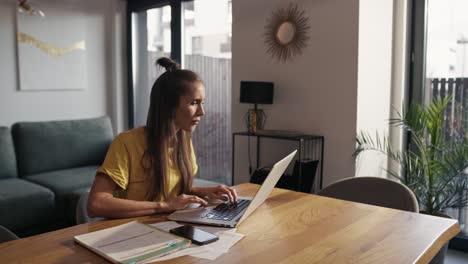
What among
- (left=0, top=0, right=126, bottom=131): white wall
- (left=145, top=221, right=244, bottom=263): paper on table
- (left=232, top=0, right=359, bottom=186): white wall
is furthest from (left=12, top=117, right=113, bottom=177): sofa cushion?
(left=145, top=221, right=244, bottom=263): paper on table

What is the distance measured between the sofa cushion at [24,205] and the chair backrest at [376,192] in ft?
7.20

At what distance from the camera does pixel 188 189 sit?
6.14 ft

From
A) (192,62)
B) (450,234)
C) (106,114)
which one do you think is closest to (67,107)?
(106,114)

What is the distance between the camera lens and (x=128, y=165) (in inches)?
65.5

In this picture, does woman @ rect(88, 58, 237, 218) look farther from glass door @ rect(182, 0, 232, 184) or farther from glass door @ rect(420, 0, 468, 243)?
glass door @ rect(182, 0, 232, 184)

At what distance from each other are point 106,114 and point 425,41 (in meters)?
3.25

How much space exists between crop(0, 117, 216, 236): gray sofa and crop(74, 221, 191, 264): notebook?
6.86 feet

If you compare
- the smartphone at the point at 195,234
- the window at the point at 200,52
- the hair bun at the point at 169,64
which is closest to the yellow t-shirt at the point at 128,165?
the hair bun at the point at 169,64

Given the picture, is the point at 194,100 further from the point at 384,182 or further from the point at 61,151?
the point at 61,151

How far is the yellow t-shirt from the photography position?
161cm

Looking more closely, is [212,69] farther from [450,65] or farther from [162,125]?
[162,125]

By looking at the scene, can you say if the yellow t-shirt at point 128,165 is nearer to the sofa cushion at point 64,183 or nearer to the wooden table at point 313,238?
the wooden table at point 313,238

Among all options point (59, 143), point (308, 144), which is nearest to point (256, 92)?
point (308, 144)

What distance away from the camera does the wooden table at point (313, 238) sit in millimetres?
1169
